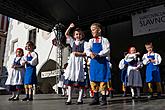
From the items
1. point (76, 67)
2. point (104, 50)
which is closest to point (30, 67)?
point (76, 67)

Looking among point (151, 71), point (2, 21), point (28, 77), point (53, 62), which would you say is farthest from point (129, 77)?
point (2, 21)

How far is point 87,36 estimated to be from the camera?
347 inches

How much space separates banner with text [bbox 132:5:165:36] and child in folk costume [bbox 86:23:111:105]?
3920 mm

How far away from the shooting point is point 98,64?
344 cm

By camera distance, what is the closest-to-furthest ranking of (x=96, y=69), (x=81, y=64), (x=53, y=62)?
(x=96, y=69), (x=81, y=64), (x=53, y=62)

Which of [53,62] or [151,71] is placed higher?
[53,62]

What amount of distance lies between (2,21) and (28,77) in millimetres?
19695

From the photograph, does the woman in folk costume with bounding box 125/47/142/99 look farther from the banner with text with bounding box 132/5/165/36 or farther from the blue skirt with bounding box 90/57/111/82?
the banner with text with bounding box 132/5/165/36

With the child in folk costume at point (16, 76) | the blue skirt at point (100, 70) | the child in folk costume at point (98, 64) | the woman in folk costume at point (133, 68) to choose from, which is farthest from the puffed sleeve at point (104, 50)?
the child in folk costume at point (16, 76)

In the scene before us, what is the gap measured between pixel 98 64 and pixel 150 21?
428 centimetres

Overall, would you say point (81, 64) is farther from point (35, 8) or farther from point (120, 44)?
point (120, 44)

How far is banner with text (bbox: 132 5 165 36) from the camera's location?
6.75 m

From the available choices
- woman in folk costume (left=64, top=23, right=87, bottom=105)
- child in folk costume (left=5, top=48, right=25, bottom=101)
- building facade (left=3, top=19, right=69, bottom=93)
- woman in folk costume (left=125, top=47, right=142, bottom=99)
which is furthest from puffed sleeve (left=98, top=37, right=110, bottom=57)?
building facade (left=3, top=19, right=69, bottom=93)

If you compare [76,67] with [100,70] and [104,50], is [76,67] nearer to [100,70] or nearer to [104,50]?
[100,70]
